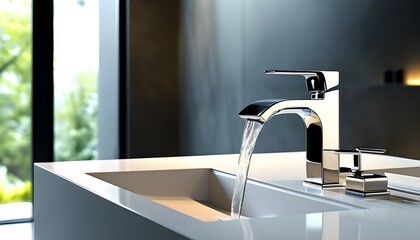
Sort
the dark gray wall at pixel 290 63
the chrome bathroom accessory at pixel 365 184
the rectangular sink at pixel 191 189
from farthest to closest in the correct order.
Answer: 1. the dark gray wall at pixel 290 63
2. the rectangular sink at pixel 191 189
3. the chrome bathroom accessory at pixel 365 184

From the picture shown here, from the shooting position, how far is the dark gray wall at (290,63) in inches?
83.4

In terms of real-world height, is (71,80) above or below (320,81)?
above

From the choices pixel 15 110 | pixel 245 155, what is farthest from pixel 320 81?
pixel 15 110

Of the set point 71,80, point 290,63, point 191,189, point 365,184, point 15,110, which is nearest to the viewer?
point 365,184

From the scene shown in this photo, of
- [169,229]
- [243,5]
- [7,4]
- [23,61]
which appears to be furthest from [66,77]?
[169,229]

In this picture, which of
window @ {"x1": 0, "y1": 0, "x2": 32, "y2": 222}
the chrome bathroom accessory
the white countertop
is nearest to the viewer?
the white countertop

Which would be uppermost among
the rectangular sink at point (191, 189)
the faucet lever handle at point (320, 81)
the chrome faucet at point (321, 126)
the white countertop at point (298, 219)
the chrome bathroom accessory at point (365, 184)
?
the faucet lever handle at point (320, 81)

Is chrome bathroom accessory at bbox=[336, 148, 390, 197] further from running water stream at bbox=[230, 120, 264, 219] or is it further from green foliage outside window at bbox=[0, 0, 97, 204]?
green foliage outside window at bbox=[0, 0, 97, 204]

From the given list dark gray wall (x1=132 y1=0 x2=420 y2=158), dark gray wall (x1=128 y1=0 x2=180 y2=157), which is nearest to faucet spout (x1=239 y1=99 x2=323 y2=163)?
dark gray wall (x1=132 y1=0 x2=420 y2=158)

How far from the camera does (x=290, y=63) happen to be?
9.43ft

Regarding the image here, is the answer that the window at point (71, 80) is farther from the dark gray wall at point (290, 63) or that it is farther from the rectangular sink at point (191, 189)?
the rectangular sink at point (191, 189)

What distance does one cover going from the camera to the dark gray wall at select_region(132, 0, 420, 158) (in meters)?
2.12

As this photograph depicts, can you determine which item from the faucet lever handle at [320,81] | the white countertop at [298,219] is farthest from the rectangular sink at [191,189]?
the faucet lever handle at [320,81]

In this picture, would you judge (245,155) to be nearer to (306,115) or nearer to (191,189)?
(306,115)
